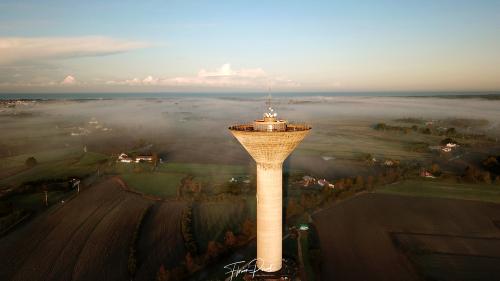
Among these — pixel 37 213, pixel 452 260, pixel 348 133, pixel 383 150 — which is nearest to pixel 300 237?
pixel 452 260

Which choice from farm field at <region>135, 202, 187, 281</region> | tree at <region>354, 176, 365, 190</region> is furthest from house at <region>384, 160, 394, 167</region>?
farm field at <region>135, 202, 187, 281</region>

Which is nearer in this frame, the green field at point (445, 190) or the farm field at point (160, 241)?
the farm field at point (160, 241)

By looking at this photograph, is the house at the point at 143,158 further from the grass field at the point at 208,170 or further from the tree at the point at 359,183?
the tree at the point at 359,183

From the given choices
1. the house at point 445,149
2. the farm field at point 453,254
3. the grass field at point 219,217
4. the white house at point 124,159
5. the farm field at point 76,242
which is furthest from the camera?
the house at point 445,149

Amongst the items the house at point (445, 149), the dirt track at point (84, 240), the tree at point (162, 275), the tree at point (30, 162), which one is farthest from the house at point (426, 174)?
the tree at point (30, 162)

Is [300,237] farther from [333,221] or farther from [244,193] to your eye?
[244,193]

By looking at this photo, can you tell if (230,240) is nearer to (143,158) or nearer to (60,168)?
(143,158)

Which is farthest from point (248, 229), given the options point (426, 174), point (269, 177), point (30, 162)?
point (30, 162)
